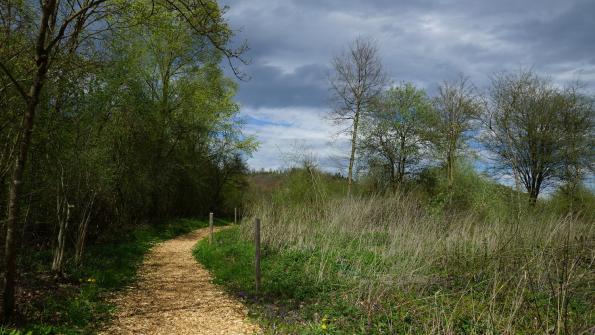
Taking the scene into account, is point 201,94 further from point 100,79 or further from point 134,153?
point 100,79

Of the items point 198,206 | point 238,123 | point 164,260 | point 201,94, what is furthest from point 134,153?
point 198,206

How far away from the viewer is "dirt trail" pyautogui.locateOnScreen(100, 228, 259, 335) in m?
5.68

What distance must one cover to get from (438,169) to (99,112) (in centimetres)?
1828

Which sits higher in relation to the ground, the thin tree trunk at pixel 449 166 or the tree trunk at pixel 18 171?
the thin tree trunk at pixel 449 166

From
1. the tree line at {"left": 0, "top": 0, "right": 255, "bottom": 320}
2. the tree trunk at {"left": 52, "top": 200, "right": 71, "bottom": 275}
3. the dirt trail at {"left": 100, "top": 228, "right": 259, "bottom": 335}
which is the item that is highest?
the tree line at {"left": 0, "top": 0, "right": 255, "bottom": 320}

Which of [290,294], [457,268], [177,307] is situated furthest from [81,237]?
[457,268]

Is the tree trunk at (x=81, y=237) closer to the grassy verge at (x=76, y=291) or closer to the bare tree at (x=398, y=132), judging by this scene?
the grassy verge at (x=76, y=291)

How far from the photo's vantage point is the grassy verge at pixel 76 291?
5.17 m

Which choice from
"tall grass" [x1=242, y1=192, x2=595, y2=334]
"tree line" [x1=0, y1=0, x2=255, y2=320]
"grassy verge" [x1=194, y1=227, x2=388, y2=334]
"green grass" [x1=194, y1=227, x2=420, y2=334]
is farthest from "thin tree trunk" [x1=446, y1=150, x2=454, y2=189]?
"grassy verge" [x1=194, y1=227, x2=388, y2=334]

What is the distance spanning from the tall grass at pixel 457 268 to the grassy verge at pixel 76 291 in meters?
3.53

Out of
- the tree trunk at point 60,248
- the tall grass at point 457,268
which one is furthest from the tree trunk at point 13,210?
the tall grass at point 457,268

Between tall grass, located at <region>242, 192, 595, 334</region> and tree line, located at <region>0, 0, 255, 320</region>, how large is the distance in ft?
13.6

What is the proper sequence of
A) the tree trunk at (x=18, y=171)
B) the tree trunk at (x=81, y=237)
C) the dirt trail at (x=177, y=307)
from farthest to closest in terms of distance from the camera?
1. the tree trunk at (x=81, y=237)
2. the dirt trail at (x=177, y=307)
3. the tree trunk at (x=18, y=171)

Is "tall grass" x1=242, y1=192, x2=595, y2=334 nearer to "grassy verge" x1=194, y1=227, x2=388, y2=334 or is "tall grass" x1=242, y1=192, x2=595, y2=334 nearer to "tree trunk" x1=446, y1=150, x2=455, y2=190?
"grassy verge" x1=194, y1=227, x2=388, y2=334
